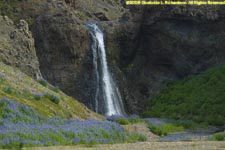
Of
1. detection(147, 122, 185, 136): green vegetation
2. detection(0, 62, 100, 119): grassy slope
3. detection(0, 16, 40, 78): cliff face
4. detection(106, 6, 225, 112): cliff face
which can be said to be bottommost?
detection(147, 122, 185, 136): green vegetation

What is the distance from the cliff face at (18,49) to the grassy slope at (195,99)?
25261 millimetres

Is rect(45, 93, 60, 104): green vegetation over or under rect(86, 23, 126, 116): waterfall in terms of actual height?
under

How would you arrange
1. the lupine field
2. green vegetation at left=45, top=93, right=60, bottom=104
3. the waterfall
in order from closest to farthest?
the lupine field → green vegetation at left=45, top=93, right=60, bottom=104 → the waterfall

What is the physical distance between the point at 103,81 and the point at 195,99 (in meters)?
15.2

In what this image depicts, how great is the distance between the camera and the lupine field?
2689 cm

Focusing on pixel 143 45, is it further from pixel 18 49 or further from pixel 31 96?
pixel 31 96

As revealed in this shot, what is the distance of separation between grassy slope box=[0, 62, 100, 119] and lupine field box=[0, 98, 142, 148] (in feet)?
9.64

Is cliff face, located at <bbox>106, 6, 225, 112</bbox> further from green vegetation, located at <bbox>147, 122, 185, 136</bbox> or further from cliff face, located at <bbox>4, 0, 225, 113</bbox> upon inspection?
green vegetation, located at <bbox>147, 122, 185, 136</bbox>

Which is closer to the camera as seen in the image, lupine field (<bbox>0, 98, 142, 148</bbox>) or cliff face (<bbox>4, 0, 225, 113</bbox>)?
lupine field (<bbox>0, 98, 142, 148</bbox>)

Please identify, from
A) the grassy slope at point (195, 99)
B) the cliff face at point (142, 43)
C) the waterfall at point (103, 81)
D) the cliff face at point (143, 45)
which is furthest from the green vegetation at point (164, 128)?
the cliff face at point (142, 43)

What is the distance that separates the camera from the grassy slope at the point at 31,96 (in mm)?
41281

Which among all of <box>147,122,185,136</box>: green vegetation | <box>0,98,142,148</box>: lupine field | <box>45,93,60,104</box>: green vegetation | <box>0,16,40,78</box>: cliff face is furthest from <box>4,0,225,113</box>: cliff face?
<box>0,98,142,148</box>: lupine field

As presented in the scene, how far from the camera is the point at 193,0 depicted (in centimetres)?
8994

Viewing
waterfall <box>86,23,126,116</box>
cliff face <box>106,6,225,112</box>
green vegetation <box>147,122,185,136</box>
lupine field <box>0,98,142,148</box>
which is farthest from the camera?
cliff face <box>106,6,225,112</box>
